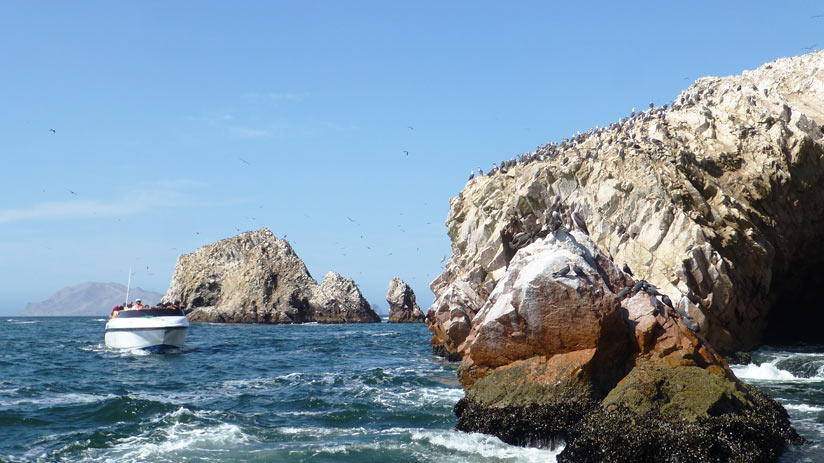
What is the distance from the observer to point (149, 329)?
40.6 m

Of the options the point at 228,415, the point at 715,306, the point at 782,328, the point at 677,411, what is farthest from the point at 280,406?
the point at 782,328

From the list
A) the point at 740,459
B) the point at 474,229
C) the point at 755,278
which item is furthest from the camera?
the point at 474,229

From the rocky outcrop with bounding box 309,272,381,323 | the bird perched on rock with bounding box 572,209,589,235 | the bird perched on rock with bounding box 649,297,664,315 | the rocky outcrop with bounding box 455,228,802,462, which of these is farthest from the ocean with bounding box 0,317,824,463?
the rocky outcrop with bounding box 309,272,381,323

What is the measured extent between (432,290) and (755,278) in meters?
20.4

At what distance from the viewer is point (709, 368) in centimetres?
1469

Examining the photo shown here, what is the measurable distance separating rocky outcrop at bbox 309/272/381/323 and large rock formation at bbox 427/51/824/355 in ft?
190

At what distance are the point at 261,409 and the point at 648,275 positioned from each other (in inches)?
720

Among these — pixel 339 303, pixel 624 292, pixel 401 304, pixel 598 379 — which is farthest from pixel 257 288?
pixel 598 379

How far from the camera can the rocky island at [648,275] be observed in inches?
545

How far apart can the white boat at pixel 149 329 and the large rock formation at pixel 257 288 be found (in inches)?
1954

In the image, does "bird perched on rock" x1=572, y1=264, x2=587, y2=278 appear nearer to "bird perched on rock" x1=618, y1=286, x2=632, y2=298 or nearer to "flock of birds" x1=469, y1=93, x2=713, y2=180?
"bird perched on rock" x1=618, y1=286, x2=632, y2=298

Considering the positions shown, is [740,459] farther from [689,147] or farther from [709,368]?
[689,147]

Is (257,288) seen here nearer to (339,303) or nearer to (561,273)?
(339,303)

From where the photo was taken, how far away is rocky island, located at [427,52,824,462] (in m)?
13.8
